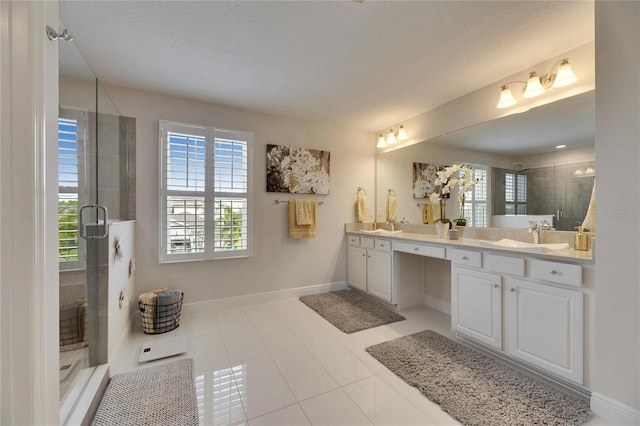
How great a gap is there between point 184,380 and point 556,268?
2.65m

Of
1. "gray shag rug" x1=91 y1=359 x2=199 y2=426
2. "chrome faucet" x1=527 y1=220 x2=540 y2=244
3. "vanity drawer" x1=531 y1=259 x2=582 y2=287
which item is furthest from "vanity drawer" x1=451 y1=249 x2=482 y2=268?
"gray shag rug" x1=91 y1=359 x2=199 y2=426

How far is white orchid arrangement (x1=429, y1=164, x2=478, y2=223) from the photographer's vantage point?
2881 mm

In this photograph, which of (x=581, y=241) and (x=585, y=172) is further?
(x=585, y=172)

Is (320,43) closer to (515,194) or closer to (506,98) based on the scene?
(506,98)

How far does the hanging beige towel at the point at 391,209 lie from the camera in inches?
154

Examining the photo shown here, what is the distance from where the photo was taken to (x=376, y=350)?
223cm

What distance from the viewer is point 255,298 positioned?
342 centimetres

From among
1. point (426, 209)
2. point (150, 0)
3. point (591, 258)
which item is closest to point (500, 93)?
point (426, 209)

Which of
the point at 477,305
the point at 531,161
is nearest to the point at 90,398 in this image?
the point at 477,305

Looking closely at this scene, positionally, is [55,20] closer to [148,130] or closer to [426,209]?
[148,130]

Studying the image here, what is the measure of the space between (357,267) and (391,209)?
3.33ft

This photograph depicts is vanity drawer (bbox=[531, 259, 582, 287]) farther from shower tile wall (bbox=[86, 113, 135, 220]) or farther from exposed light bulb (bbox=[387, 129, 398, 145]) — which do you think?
shower tile wall (bbox=[86, 113, 135, 220])

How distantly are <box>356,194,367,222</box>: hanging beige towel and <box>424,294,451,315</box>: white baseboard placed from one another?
141 centimetres

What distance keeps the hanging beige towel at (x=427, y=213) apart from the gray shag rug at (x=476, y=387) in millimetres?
1535
